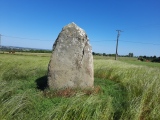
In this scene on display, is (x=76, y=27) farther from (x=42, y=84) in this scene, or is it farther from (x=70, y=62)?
(x=42, y=84)

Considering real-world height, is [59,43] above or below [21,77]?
above

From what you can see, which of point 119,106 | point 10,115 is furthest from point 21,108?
point 119,106

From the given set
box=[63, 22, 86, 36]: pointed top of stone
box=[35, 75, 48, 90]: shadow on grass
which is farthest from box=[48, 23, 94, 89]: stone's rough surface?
box=[35, 75, 48, 90]: shadow on grass

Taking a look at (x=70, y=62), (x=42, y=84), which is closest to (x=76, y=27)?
(x=70, y=62)

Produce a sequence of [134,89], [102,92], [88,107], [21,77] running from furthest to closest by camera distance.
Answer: [21,77]
[102,92]
[134,89]
[88,107]

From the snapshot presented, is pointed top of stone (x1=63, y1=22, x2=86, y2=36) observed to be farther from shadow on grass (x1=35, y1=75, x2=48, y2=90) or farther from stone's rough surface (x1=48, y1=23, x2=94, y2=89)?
shadow on grass (x1=35, y1=75, x2=48, y2=90)

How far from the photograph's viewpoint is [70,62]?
703 centimetres

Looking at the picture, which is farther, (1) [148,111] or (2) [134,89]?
(2) [134,89]

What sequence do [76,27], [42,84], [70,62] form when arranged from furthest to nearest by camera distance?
[42,84], [76,27], [70,62]

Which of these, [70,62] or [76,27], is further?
[76,27]

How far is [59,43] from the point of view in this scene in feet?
23.5

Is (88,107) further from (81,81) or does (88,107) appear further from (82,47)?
(82,47)

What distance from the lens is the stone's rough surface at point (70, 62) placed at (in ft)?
22.8

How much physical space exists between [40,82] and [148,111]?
4599 mm
